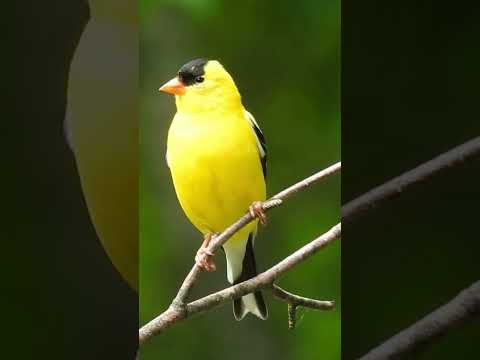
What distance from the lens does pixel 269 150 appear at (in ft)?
6.77

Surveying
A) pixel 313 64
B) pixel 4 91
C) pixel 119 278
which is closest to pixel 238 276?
pixel 119 278

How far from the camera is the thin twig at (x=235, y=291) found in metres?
1.96

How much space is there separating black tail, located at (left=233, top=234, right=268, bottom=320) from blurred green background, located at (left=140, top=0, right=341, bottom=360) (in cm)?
2

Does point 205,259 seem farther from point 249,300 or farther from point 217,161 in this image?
point 217,161

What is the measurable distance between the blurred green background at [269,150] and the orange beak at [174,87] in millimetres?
17
